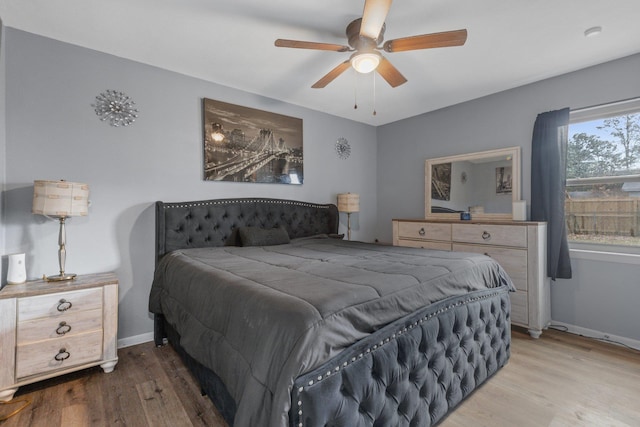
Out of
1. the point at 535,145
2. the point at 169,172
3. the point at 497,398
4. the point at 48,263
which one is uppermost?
the point at 535,145

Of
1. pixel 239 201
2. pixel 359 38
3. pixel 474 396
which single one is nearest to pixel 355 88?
pixel 359 38

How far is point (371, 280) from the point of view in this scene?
1.51m

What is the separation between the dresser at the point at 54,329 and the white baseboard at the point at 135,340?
0.49 meters

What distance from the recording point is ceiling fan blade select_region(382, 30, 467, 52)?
1823 mm

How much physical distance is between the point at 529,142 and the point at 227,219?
11.1 ft

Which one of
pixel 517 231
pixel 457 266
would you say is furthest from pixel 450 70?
pixel 457 266

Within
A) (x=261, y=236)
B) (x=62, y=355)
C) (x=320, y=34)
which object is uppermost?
(x=320, y=34)

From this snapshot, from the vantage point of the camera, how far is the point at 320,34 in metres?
2.32

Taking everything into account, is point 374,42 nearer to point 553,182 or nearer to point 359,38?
point 359,38

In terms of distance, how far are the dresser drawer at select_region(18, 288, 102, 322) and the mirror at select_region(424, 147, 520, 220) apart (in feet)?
12.4

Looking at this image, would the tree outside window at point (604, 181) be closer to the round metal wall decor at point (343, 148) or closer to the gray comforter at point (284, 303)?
the gray comforter at point (284, 303)

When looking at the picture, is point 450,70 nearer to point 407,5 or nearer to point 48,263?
point 407,5

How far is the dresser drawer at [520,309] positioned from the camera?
2.86 meters

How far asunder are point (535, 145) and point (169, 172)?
3.77m
